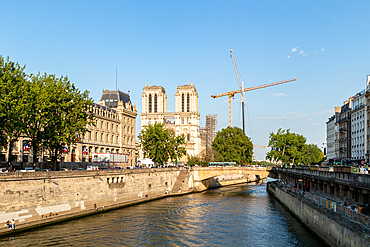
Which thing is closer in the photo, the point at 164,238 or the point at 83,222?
the point at 164,238

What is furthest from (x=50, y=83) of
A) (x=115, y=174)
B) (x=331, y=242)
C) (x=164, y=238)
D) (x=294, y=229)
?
(x=331, y=242)

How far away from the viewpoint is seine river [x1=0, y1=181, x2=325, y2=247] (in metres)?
36.8

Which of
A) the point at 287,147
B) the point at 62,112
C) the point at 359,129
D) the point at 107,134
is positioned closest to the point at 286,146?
the point at 287,147

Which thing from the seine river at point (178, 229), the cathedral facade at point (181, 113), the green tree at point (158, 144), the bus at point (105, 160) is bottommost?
the seine river at point (178, 229)

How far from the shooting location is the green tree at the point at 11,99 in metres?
46.5

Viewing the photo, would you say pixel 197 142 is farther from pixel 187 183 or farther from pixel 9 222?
pixel 9 222

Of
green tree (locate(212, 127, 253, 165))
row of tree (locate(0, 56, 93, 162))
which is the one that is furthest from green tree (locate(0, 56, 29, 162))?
green tree (locate(212, 127, 253, 165))

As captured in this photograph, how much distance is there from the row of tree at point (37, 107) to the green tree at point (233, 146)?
2993 inches

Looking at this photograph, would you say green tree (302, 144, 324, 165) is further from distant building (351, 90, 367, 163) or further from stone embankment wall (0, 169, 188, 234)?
stone embankment wall (0, 169, 188, 234)

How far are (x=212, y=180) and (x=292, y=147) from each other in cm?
2907

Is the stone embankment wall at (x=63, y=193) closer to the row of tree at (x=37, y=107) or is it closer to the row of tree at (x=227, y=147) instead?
the row of tree at (x=37, y=107)

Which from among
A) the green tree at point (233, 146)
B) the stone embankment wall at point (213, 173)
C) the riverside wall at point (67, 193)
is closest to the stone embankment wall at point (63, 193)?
the riverside wall at point (67, 193)

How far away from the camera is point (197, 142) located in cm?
17600

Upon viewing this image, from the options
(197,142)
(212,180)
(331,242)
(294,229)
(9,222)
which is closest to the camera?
(331,242)
